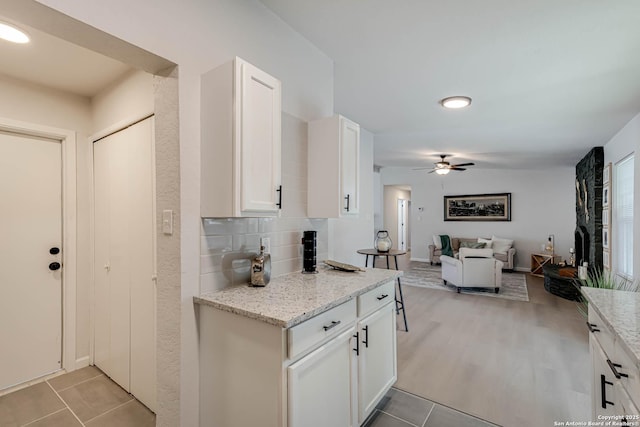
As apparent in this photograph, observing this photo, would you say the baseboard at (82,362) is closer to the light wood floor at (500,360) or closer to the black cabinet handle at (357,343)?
the black cabinet handle at (357,343)

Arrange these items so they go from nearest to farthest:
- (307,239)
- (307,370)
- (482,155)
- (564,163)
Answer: (307,370) → (307,239) → (482,155) → (564,163)


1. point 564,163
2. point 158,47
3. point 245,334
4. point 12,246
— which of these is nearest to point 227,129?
point 158,47

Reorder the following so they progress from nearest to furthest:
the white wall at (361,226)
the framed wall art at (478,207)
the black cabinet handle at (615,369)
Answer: the black cabinet handle at (615,369), the white wall at (361,226), the framed wall art at (478,207)

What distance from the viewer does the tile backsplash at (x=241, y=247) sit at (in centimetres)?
161

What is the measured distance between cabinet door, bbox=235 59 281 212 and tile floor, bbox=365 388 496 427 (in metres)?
1.54

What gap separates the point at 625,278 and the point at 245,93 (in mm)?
4946

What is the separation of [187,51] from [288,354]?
4.85 feet

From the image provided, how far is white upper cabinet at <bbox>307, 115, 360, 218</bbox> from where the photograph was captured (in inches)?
85.1

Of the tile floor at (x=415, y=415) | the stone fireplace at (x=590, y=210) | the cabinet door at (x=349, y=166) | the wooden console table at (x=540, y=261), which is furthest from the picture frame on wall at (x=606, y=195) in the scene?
the cabinet door at (x=349, y=166)

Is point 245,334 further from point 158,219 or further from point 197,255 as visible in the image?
point 158,219

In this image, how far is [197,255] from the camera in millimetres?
1555

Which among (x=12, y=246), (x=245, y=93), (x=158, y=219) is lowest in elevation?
(x=12, y=246)

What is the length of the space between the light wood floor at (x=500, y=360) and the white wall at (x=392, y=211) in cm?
596

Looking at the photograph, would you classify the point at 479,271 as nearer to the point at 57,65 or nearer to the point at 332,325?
the point at 332,325
